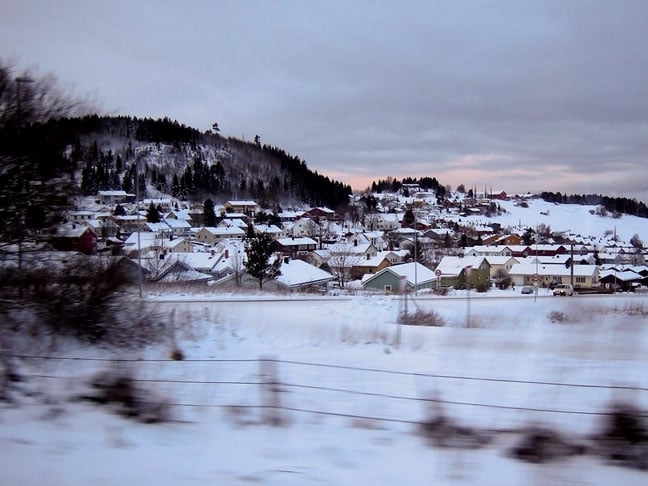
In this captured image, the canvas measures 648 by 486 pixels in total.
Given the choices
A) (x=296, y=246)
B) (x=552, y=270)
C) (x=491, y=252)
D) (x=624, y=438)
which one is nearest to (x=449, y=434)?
(x=624, y=438)

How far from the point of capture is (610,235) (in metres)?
26.0

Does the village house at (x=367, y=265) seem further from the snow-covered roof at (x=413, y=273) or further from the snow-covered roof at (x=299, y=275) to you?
the snow-covered roof at (x=299, y=275)

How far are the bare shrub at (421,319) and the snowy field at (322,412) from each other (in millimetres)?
2822

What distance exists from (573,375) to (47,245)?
8661 mm

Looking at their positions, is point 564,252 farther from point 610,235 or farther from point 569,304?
point 569,304

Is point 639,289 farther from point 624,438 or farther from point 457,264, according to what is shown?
point 457,264

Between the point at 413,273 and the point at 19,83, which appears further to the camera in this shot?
the point at 413,273

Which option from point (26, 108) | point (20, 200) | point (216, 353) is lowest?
point (216, 353)

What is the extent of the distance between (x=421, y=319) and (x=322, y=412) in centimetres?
797

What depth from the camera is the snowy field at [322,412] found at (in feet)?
10.9

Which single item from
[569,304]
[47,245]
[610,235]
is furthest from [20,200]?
[610,235]

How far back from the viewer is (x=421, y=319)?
12016 mm

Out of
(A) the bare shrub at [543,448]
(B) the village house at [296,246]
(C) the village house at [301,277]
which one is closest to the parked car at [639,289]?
(C) the village house at [301,277]

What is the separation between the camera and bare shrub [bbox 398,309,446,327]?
461 inches
